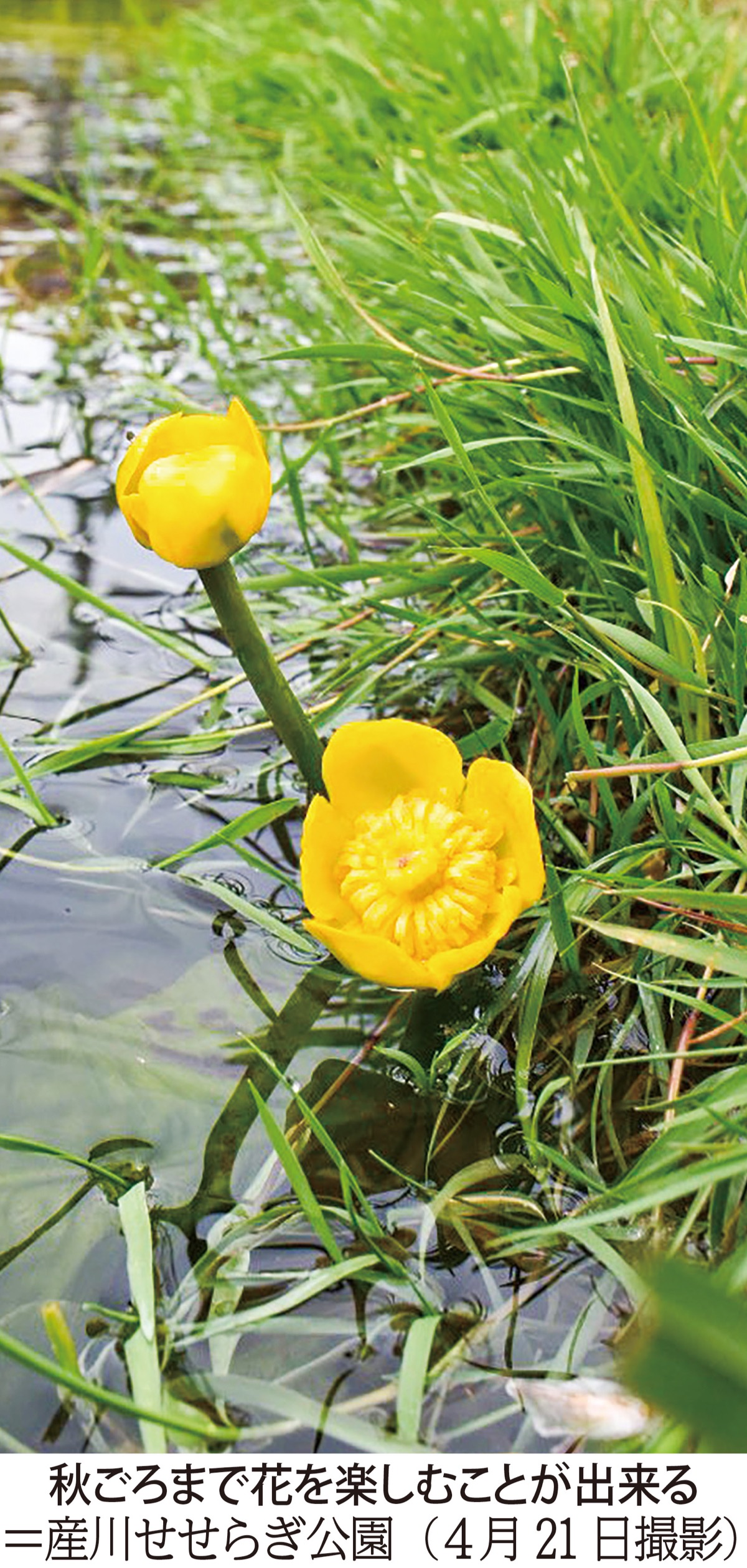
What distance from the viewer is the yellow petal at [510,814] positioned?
3.52ft

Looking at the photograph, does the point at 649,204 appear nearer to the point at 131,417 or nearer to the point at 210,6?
the point at 131,417

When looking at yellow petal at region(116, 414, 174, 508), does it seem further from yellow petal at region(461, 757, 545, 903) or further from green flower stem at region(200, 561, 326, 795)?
yellow petal at region(461, 757, 545, 903)

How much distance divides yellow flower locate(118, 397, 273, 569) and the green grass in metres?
0.24

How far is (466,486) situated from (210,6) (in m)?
5.89

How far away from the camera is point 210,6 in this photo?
653 cm

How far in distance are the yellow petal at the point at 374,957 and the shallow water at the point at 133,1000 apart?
0.12m

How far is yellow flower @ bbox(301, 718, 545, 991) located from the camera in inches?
41.3

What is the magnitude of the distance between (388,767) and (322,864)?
0.34 ft

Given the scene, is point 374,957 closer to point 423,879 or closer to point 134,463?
point 423,879

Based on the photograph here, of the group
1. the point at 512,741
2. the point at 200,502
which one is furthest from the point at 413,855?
the point at 512,741

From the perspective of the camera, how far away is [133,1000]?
1.20m

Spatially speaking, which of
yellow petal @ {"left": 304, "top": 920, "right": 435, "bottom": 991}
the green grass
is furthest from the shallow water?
yellow petal @ {"left": 304, "top": 920, "right": 435, "bottom": 991}
